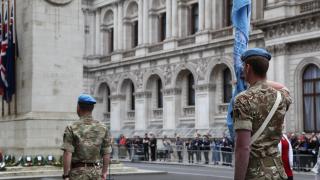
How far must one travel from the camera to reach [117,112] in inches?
2216

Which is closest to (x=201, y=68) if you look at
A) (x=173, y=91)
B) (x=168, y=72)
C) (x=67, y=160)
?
(x=173, y=91)

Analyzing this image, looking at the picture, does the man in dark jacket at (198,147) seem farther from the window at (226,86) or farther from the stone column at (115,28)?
the stone column at (115,28)

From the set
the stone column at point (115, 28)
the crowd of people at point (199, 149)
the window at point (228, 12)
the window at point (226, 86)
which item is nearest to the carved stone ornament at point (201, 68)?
the window at point (226, 86)

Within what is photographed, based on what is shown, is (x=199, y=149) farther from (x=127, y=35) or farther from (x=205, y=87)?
(x=127, y=35)

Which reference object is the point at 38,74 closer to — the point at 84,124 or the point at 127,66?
the point at 84,124

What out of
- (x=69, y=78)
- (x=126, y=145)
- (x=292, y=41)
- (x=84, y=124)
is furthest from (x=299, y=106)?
(x=84, y=124)

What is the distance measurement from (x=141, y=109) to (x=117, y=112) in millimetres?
4252

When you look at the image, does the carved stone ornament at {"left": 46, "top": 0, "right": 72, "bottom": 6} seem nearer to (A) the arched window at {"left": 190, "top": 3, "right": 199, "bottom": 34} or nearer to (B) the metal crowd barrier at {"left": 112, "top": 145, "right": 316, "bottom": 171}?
(B) the metal crowd barrier at {"left": 112, "top": 145, "right": 316, "bottom": 171}

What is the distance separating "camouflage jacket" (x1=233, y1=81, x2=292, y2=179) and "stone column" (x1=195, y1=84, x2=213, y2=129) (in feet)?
129

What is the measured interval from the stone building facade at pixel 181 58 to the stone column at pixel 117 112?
87 millimetres

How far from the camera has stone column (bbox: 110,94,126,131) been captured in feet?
184

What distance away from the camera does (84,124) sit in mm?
8039

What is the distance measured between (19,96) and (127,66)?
33.3 meters

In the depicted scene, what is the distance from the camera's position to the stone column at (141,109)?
52.2 metres
